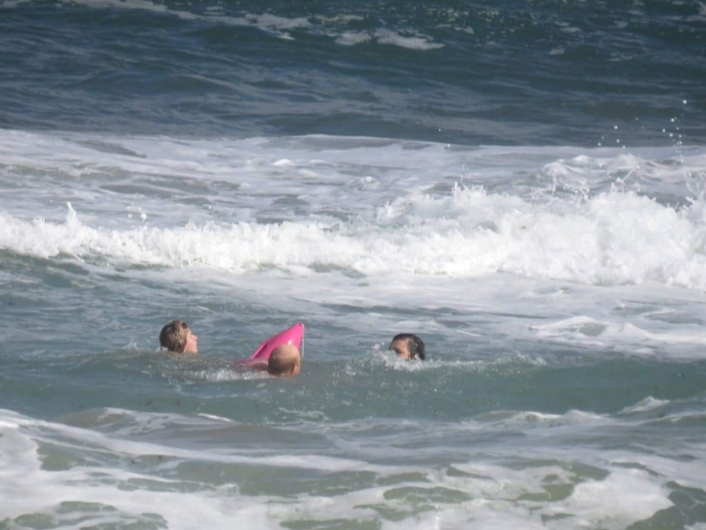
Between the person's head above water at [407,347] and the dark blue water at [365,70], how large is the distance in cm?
1003

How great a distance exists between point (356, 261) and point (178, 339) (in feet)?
12.4

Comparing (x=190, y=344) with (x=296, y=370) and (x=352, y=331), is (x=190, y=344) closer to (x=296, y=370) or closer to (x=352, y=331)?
(x=296, y=370)

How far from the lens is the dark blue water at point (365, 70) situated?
17.6 meters

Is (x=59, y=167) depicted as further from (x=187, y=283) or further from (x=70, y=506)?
(x=70, y=506)

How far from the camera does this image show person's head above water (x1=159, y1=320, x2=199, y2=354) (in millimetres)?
7039

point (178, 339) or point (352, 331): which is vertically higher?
point (178, 339)

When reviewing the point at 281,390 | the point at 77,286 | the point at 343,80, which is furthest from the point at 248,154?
the point at 281,390

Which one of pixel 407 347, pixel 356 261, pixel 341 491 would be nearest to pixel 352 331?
pixel 407 347

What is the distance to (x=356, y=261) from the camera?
1064 cm

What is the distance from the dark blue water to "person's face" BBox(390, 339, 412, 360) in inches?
396

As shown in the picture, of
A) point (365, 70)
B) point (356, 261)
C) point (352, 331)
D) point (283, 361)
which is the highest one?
point (365, 70)

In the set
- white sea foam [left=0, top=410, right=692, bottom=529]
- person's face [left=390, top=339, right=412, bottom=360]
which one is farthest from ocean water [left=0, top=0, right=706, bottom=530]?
person's face [left=390, top=339, right=412, bottom=360]

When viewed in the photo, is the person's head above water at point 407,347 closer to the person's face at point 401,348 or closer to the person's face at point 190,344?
the person's face at point 401,348

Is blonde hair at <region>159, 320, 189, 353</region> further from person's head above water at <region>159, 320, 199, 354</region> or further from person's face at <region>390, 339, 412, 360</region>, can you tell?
person's face at <region>390, 339, 412, 360</region>
